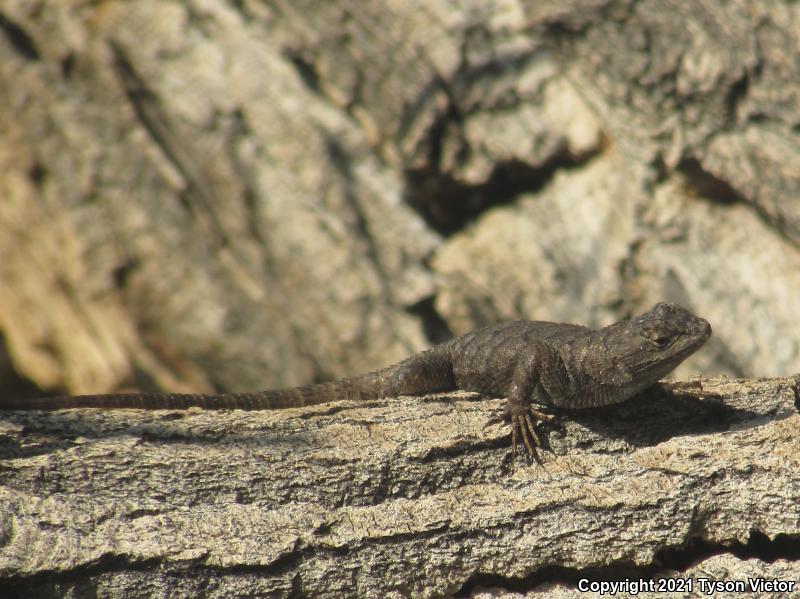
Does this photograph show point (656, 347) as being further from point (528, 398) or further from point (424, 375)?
point (424, 375)

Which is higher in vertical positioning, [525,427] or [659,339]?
[659,339]

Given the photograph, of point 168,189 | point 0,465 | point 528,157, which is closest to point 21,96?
point 168,189

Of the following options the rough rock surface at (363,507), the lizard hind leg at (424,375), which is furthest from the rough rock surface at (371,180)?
the rough rock surface at (363,507)

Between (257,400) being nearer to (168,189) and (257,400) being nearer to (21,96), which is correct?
(168,189)

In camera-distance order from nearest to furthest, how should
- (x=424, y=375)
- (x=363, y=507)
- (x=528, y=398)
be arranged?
1. (x=363, y=507)
2. (x=528, y=398)
3. (x=424, y=375)

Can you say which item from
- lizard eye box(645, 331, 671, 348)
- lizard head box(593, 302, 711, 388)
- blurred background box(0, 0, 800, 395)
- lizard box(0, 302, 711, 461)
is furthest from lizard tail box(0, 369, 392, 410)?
blurred background box(0, 0, 800, 395)

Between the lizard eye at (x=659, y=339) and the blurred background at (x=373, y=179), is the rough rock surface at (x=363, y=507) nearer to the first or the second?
the lizard eye at (x=659, y=339)

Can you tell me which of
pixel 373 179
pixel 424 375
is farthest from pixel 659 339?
pixel 373 179

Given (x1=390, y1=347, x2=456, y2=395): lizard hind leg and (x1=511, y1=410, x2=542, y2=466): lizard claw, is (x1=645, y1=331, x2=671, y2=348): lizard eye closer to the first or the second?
(x1=511, y1=410, x2=542, y2=466): lizard claw
